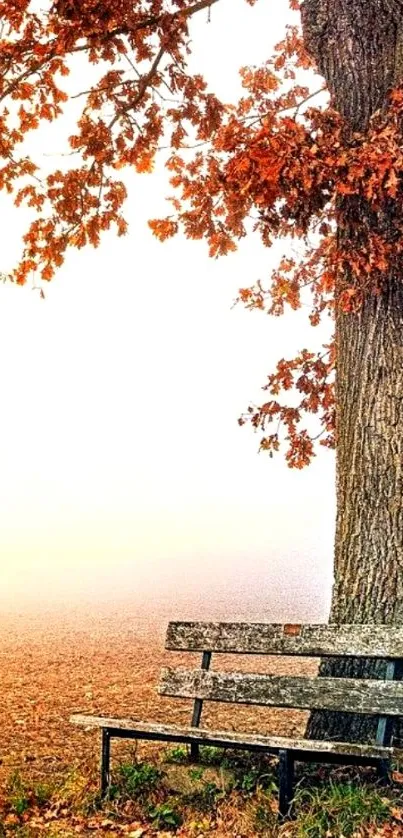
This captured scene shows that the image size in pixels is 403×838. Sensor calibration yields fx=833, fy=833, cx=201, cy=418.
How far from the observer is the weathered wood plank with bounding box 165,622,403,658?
5.14 m

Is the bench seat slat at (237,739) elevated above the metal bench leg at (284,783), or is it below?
above

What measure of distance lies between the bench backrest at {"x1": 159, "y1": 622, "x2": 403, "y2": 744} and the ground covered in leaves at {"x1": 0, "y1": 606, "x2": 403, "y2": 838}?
1.31 ft

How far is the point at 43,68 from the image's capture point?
8.34m

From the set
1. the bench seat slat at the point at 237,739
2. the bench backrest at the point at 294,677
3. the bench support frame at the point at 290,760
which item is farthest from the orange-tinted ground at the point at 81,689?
the bench support frame at the point at 290,760

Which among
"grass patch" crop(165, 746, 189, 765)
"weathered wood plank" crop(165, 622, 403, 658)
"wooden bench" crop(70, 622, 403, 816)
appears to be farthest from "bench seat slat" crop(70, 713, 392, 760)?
"weathered wood plank" crop(165, 622, 403, 658)

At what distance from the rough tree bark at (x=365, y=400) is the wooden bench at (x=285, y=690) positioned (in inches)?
25.5

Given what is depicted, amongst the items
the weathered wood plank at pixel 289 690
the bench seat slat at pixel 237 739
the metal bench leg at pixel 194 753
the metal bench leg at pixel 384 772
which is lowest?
the metal bench leg at pixel 194 753

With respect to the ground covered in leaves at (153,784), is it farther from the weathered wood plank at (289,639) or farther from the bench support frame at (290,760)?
the weathered wood plank at (289,639)

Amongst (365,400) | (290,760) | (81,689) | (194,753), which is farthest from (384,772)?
(81,689)

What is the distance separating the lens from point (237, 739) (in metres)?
4.88

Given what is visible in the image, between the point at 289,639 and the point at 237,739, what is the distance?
77cm

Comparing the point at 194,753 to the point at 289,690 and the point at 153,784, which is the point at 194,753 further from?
the point at 289,690

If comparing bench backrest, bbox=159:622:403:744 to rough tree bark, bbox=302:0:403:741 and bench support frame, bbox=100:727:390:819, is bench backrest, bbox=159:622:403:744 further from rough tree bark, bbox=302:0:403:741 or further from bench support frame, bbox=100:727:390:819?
rough tree bark, bbox=302:0:403:741

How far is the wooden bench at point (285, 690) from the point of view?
4793 millimetres
